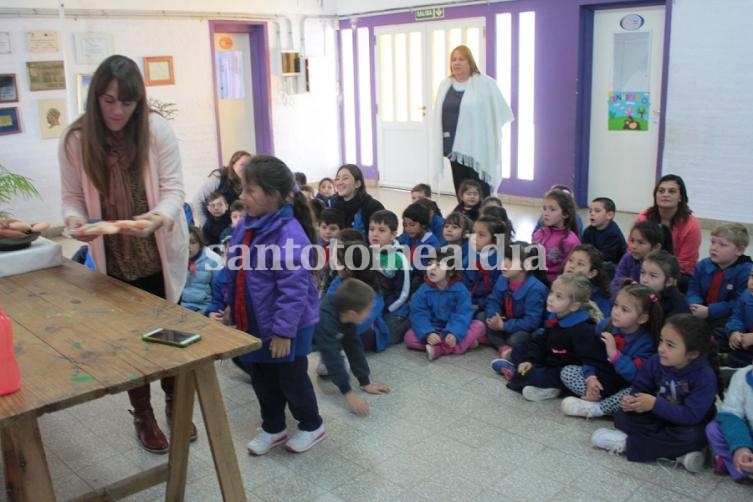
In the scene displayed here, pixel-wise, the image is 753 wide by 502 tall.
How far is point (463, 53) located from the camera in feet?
20.9

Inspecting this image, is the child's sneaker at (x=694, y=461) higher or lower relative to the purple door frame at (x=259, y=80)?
lower

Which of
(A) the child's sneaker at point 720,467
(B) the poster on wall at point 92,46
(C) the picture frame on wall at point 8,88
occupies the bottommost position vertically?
(A) the child's sneaker at point 720,467

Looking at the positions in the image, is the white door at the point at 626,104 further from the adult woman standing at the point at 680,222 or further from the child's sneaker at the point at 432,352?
the child's sneaker at the point at 432,352

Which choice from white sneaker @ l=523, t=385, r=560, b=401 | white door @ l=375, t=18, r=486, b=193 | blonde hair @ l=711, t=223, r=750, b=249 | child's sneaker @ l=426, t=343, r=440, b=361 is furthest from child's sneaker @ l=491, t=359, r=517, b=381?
white door @ l=375, t=18, r=486, b=193

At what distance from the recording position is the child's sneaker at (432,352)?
4.01 m

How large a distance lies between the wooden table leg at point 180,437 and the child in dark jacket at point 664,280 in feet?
7.13

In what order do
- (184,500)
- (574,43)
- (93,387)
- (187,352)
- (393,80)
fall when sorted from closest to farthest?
(93,387) → (187,352) → (184,500) → (574,43) → (393,80)

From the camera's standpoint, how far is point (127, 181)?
2.75 metres

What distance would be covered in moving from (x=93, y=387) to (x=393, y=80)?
8.16 metres

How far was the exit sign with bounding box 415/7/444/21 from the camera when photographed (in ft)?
28.4

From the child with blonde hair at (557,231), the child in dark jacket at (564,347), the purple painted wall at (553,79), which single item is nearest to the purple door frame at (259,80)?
the purple painted wall at (553,79)

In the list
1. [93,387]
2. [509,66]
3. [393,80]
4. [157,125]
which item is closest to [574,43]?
[509,66]

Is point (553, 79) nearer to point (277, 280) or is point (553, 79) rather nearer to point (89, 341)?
point (277, 280)

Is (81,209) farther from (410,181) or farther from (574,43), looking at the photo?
(410,181)
